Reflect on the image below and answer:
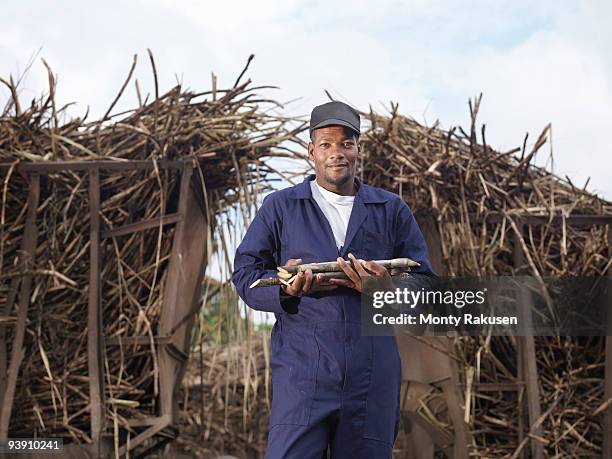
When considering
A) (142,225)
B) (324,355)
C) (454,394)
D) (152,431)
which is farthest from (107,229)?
(324,355)

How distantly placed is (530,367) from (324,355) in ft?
8.48

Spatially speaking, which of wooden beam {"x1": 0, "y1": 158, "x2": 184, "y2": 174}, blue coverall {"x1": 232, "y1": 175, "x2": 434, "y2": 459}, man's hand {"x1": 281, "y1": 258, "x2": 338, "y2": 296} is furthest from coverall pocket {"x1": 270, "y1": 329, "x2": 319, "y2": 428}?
wooden beam {"x1": 0, "y1": 158, "x2": 184, "y2": 174}

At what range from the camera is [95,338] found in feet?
14.1

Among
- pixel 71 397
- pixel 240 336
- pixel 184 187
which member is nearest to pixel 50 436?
pixel 71 397

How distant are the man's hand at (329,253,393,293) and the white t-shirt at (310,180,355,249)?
0.24m

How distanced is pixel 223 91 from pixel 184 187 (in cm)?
66

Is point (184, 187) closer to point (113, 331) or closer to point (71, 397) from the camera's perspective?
point (113, 331)

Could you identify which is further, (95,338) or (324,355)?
(95,338)

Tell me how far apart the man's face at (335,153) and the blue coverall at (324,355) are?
0.08m

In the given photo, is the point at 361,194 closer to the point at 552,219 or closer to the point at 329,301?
the point at 329,301

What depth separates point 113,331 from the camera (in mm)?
4445

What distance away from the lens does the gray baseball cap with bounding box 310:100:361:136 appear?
7.68 feet

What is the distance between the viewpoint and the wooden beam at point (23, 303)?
427cm

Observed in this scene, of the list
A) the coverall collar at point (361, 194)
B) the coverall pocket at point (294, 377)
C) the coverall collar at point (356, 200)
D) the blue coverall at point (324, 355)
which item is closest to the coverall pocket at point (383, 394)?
the blue coverall at point (324, 355)
